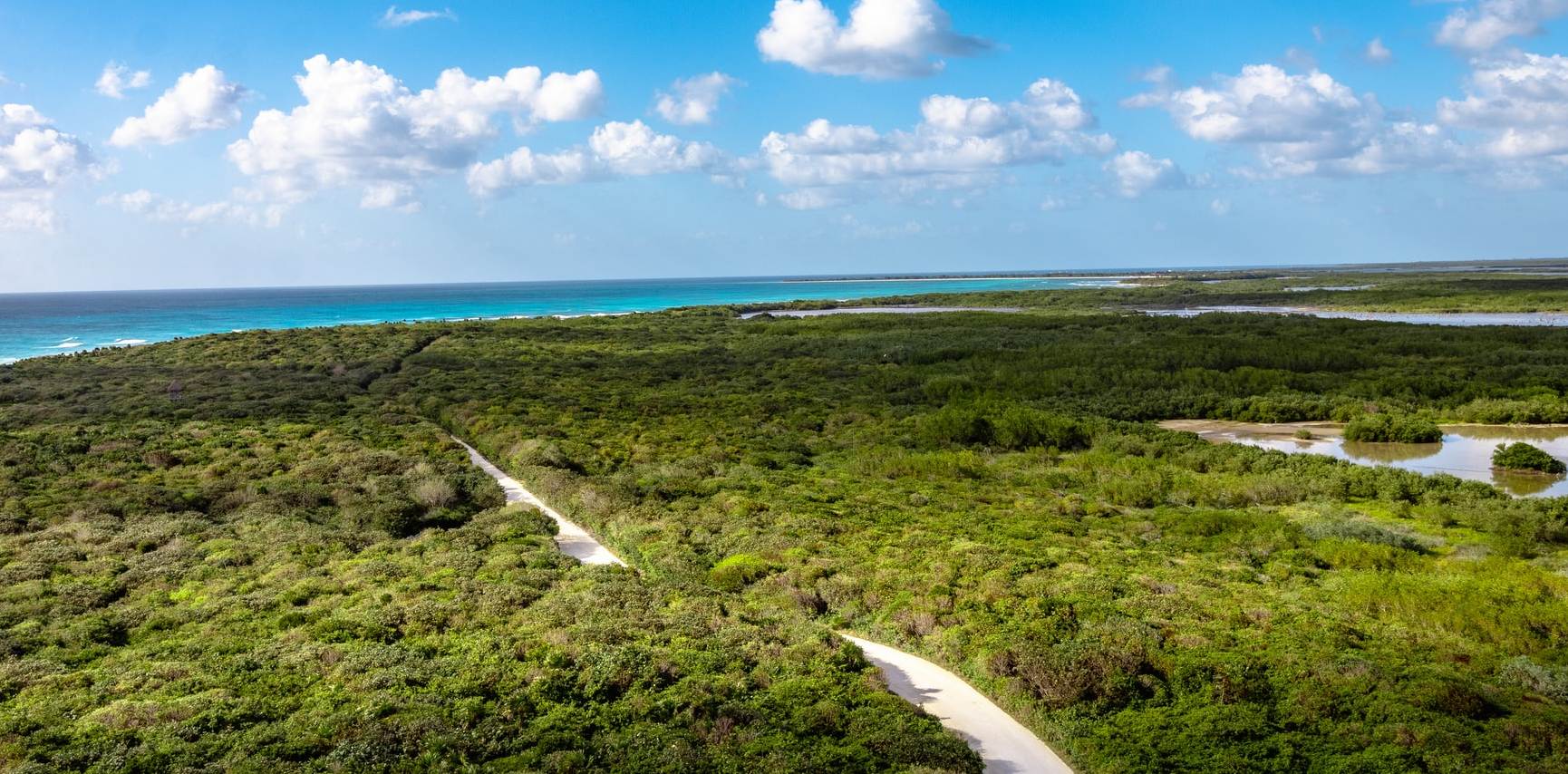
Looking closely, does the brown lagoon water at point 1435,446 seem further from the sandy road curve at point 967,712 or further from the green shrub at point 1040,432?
the sandy road curve at point 967,712

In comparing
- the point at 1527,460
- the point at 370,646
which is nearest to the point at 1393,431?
the point at 1527,460

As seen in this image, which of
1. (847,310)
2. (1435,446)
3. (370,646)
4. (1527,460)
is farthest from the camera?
(847,310)

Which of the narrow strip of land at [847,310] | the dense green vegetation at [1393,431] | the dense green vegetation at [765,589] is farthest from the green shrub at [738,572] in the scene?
the narrow strip of land at [847,310]

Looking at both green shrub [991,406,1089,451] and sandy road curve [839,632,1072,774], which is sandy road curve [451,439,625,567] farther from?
green shrub [991,406,1089,451]

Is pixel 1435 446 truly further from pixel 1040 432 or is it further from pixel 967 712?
pixel 967 712

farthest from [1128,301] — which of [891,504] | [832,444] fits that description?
[891,504]
